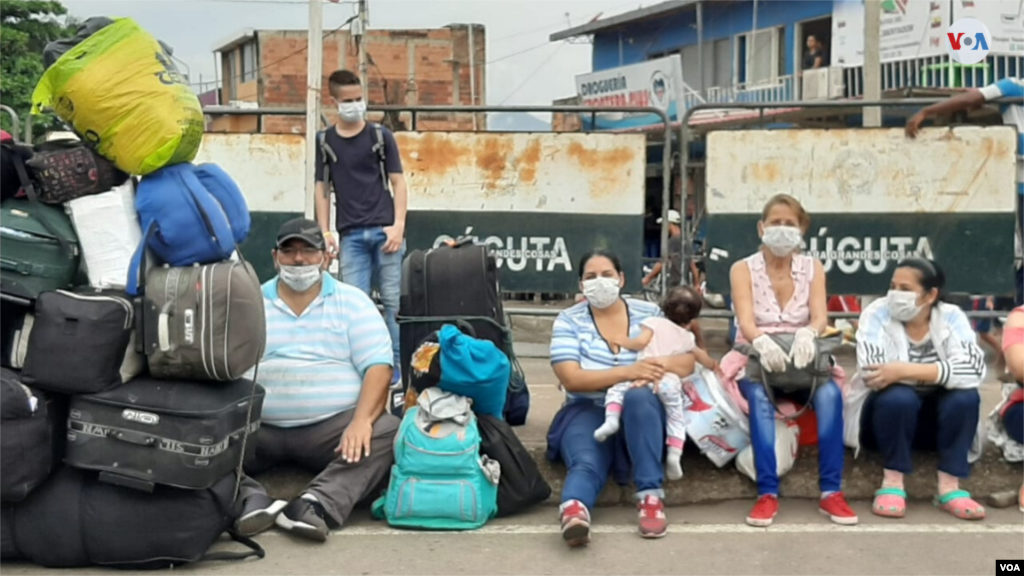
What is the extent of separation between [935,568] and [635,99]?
80.0ft

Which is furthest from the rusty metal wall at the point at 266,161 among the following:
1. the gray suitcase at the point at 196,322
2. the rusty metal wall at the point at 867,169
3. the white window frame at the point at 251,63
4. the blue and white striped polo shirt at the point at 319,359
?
the white window frame at the point at 251,63

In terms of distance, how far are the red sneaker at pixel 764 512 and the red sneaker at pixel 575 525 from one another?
2.50 ft

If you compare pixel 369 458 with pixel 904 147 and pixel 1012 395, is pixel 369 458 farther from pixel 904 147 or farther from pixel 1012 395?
pixel 904 147

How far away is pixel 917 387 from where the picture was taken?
5.17m

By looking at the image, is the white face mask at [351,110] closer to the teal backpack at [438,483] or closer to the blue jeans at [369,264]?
the blue jeans at [369,264]

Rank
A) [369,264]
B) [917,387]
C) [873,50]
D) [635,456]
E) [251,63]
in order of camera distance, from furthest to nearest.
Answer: [251,63] → [873,50] → [369,264] → [917,387] → [635,456]

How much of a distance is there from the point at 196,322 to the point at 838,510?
2791 millimetres

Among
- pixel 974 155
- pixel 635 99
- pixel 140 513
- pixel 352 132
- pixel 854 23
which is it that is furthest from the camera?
pixel 635 99

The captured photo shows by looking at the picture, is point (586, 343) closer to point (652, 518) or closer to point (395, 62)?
point (652, 518)

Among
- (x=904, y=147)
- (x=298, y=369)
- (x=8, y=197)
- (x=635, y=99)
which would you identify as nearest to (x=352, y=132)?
(x=298, y=369)

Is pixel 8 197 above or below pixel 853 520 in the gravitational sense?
above

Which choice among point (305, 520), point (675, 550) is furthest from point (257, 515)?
point (675, 550)

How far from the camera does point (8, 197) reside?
14.9ft

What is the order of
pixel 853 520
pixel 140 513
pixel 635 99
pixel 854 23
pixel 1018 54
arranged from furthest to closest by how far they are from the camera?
pixel 635 99 < pixel 854 23 < pixel 1018 54 < pixel 853 520 < pixel 140 513
